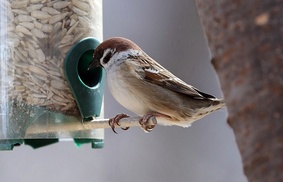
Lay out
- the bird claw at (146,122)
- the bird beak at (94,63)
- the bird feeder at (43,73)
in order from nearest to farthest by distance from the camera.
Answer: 1. the bird claw at (146,122)
2. the bird feeder at (43,73)
3. the bird beak at (94,63)

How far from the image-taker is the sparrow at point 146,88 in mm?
3025

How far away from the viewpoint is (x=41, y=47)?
2986 mm

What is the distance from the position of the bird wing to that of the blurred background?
8.84 feet

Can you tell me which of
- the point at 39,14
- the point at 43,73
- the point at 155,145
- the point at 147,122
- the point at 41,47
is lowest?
the point at 147,122

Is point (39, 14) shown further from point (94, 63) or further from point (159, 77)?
point (159, 77)

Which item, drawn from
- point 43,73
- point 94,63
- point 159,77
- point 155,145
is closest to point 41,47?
point 43,73

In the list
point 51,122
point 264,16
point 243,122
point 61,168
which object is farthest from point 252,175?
point 61,168

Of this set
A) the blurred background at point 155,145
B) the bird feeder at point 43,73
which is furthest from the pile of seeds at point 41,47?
the blurred background at point 155,145

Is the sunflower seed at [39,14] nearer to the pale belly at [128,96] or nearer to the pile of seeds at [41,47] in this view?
the pile of seeds at [41,47]

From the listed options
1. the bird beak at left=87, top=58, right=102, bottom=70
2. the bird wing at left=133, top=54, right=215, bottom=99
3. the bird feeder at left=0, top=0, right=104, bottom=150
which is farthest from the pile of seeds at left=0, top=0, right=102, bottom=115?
the bird wing at left=133, top=54, right=215, bottom=99

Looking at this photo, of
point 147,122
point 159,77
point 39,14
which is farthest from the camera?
point 159,77

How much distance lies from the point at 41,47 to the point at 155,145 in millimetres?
3259

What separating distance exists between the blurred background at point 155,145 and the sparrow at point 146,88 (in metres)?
2.72

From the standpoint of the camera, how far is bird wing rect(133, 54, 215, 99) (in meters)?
3.13
